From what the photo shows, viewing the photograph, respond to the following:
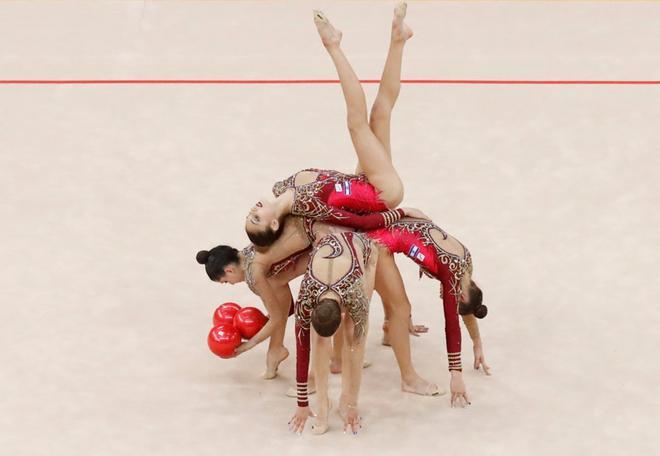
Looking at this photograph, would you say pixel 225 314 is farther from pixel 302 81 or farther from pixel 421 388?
pixel 302 81

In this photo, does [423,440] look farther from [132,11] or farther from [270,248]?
[132,11]

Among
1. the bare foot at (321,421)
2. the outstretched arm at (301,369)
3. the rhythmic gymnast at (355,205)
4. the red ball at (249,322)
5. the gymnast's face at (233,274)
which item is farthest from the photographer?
the red ball at (249,322)

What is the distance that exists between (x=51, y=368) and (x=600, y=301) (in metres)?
3.16

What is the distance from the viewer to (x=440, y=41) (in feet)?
36.3

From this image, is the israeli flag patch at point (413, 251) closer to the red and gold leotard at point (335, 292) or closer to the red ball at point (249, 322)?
the red and gold leotard at point (335, 292)

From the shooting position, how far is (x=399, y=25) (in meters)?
7.23

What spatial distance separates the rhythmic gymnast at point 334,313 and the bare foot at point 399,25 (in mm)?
1074

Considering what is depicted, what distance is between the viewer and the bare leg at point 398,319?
7168mm

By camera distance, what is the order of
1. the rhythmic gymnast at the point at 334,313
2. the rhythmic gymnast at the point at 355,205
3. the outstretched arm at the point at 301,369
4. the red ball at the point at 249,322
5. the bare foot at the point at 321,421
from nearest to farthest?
the rhythmic gymnast at the point at 334,313 → the outstretched arm at the point at 301,369 → the bare foot at the point at 321,421 → the rhythmic gymnast at the point at 355,205 → the red ball at the point at 249,322

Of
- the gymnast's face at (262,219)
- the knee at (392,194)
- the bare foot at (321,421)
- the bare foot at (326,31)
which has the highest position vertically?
the bare foot at (326,31)

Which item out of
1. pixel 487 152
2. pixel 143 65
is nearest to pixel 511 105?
pixel 487 152

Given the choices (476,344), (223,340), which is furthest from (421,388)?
(223,340)

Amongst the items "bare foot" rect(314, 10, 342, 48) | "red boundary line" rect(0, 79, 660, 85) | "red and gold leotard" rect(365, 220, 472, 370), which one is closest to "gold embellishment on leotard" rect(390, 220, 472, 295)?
"red and gold leotard" rect(365, 220, 472, 370)

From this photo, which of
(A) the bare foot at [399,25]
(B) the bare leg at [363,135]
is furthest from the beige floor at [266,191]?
(A) the bare foot at [399,25]
